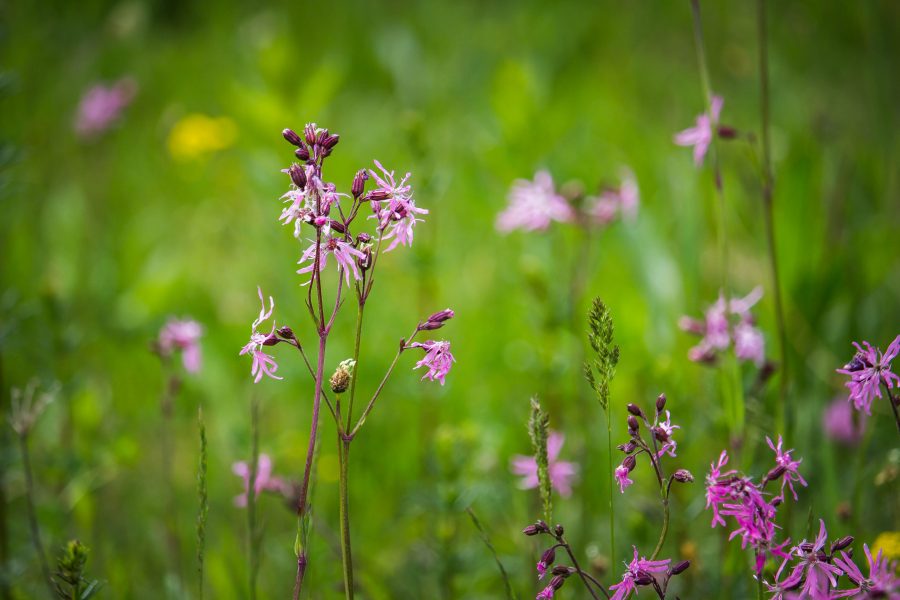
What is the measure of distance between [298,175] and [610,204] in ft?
3.85

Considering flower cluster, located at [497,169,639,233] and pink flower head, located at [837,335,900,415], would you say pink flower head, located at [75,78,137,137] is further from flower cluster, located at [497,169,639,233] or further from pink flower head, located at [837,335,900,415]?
pink flower head, located at [837,335,900,415]

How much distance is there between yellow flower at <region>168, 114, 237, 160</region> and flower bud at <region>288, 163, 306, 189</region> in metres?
2.82

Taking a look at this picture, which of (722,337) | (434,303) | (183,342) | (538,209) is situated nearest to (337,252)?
(183,342)

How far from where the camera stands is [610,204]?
6.15 feet

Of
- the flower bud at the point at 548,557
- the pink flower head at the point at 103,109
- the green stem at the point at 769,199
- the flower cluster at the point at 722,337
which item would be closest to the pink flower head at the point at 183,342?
the flower bud at the point at 548,557

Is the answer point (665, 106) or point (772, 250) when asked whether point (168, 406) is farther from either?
point (665, 106)

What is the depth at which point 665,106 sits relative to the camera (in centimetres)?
401

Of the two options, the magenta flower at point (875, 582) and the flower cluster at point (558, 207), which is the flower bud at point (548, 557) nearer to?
the magenta flower at point (875, 582)

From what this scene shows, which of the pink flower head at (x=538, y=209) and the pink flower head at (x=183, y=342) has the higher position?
the pink flower head at (x=538, y=209)

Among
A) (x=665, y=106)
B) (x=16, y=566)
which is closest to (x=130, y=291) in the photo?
(x=16, y=566)

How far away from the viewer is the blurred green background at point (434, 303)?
1.66m

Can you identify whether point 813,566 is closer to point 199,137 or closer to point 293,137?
point 293,137

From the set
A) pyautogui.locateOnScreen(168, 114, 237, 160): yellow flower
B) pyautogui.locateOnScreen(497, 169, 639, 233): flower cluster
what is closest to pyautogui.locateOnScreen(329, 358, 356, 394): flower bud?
pyautogui.locateOnScreen(497, 169, 639, 233): flower cluster

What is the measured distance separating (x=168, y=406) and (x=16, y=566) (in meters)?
0.40
